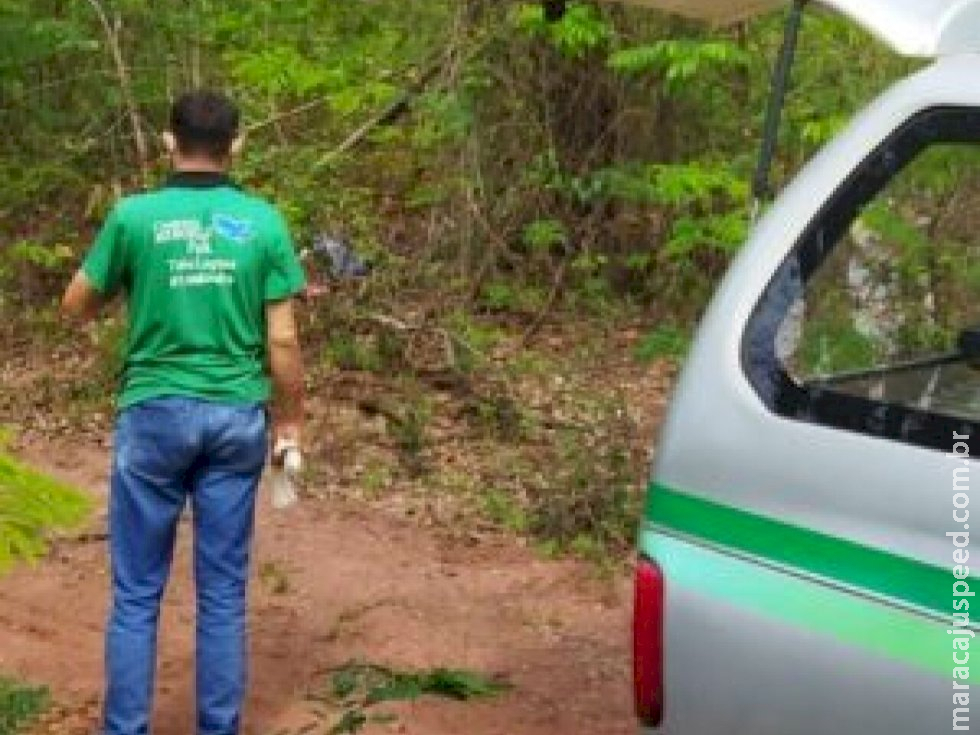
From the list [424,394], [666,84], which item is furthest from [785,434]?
[666,84]

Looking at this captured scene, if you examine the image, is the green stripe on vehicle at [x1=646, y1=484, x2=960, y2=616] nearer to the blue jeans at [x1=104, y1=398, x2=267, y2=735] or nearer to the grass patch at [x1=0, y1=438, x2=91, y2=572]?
the grass patch at [x1=0, y1=438, x2=91, y2=572]

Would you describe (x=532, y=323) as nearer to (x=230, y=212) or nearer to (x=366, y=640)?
(x=366, y=640)

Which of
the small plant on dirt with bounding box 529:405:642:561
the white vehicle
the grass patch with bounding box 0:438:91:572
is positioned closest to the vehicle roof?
the white vehicle

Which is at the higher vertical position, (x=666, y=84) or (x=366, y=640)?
(x=666, y=84)

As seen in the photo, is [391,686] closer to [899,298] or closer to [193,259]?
[193,259]

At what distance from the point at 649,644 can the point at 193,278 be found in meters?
2.03

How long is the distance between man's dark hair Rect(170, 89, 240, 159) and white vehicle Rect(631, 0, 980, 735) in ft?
6.30

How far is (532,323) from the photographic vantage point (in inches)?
386

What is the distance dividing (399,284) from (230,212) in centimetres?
458

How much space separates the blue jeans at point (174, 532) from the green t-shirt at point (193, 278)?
0.08m

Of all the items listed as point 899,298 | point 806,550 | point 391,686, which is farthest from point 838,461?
point 391,686

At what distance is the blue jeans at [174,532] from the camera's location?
182 inches

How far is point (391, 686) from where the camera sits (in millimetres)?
5391

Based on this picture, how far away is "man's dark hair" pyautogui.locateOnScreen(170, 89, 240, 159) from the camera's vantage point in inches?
178
